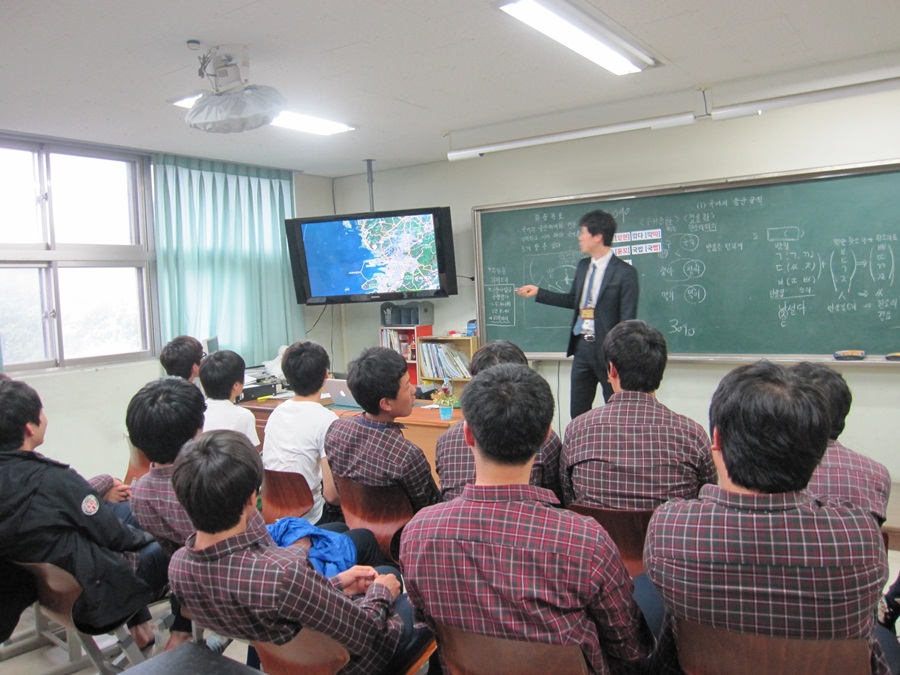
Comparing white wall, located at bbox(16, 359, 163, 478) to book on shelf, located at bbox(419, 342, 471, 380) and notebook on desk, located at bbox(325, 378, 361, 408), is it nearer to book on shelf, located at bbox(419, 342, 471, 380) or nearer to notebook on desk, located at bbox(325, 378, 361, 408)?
notebook on desk, located at bbox(325, 378, 361, 408)

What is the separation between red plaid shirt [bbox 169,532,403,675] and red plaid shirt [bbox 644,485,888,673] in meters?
0.69

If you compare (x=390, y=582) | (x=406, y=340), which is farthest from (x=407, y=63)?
(x=406, y=340)

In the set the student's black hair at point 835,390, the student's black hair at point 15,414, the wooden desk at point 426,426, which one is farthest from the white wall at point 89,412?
the student's black hair at point 835,390

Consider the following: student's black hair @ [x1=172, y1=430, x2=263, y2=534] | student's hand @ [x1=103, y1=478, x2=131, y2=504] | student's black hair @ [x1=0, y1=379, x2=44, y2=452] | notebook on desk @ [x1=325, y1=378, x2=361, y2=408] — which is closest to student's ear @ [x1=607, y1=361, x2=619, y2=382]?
student's black hair @ [x1=172, y1=430, x2=263, y2=534]

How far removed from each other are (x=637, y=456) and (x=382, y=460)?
0.82 meters

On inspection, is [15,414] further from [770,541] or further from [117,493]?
[770,541]

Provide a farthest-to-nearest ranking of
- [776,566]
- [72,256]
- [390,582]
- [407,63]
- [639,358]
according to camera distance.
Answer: [72,256]
[407,63]
[639,358]
[390,582]
[776,566]

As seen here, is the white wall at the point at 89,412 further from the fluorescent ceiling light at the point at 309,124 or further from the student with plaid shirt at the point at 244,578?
the student with plaid shirt at the point at 244,578

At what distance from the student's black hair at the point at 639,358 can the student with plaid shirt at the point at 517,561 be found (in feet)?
2.86

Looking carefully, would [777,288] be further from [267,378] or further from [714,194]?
[267,378]

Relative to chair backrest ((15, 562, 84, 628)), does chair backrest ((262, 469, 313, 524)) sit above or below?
above

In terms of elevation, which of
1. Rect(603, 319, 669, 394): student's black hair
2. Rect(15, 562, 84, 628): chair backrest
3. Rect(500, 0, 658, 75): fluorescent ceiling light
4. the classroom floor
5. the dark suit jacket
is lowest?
the classroom floor

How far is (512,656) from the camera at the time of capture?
1.24 metres

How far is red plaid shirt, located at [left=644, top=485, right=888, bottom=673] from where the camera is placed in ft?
3.88
